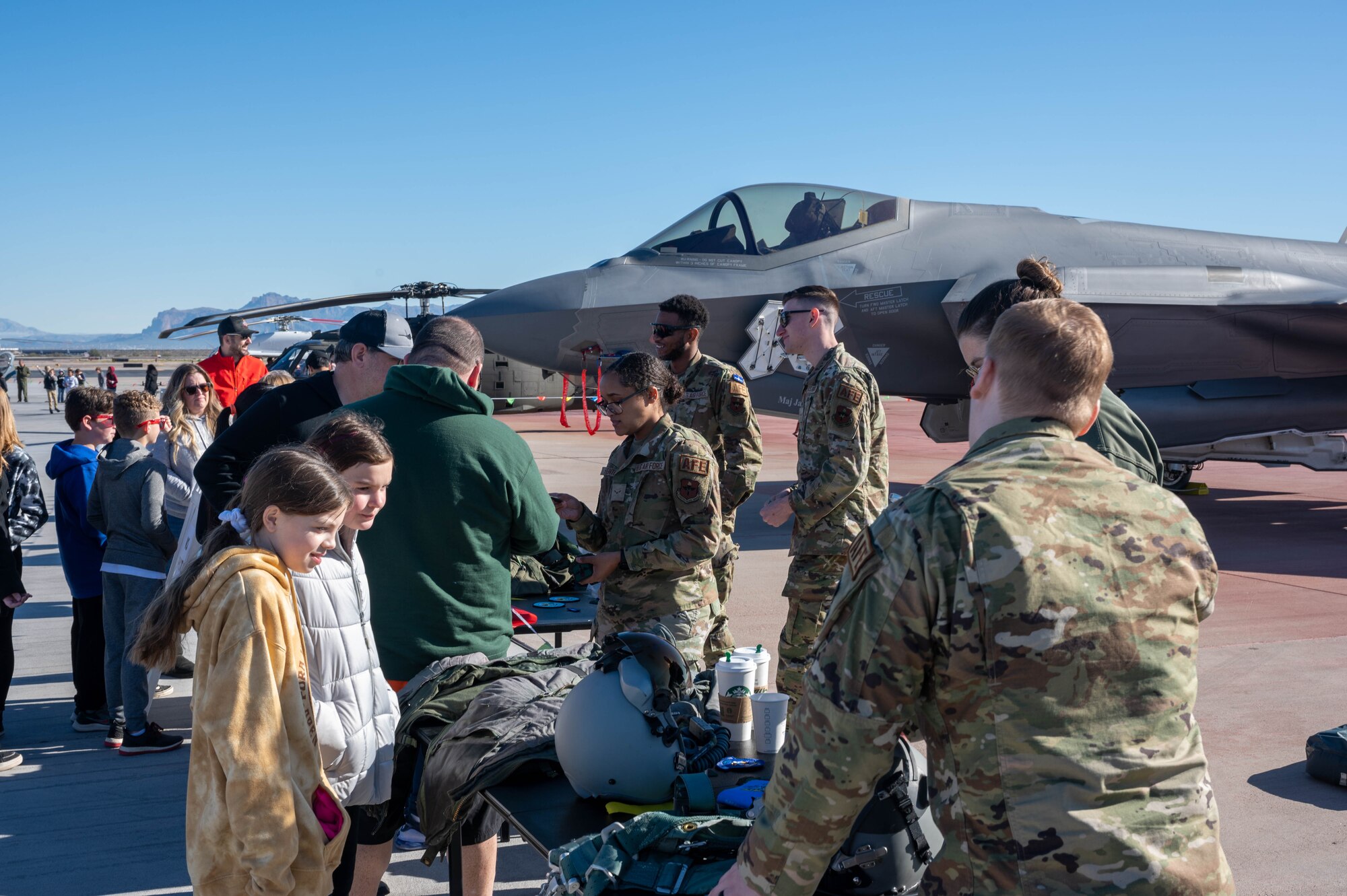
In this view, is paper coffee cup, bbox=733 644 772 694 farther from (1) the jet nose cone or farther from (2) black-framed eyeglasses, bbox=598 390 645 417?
(1) the jet nose cone

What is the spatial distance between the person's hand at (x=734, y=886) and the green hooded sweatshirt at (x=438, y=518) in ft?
5.40

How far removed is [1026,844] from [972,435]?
677mm

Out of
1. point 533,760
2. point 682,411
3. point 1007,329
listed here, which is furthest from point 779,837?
→ point 682,411

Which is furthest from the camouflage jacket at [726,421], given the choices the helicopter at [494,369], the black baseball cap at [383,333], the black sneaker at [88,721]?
the helicopter at [494,369]

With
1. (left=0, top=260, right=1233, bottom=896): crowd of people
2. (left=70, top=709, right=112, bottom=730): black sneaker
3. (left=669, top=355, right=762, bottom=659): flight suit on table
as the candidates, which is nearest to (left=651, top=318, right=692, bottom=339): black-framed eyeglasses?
(left=669, top=355, right=762, bottom=659): flight suit on table

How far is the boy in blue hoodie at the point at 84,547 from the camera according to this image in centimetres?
541

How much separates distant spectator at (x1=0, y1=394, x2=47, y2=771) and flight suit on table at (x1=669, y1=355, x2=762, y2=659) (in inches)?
129

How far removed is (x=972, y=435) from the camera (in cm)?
180

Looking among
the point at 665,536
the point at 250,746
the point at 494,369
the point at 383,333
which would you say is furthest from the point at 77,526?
the point at 494,369

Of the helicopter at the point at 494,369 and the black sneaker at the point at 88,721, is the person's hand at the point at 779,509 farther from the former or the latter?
the helicopter at the point at 494,369

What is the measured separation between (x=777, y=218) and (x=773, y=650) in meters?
4.60

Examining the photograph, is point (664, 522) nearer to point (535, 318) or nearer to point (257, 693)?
point (257, 693)

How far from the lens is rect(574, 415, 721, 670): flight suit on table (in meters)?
3.89

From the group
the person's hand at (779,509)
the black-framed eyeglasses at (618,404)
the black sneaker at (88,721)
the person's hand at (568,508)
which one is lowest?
the black sneaker at (88,721)
